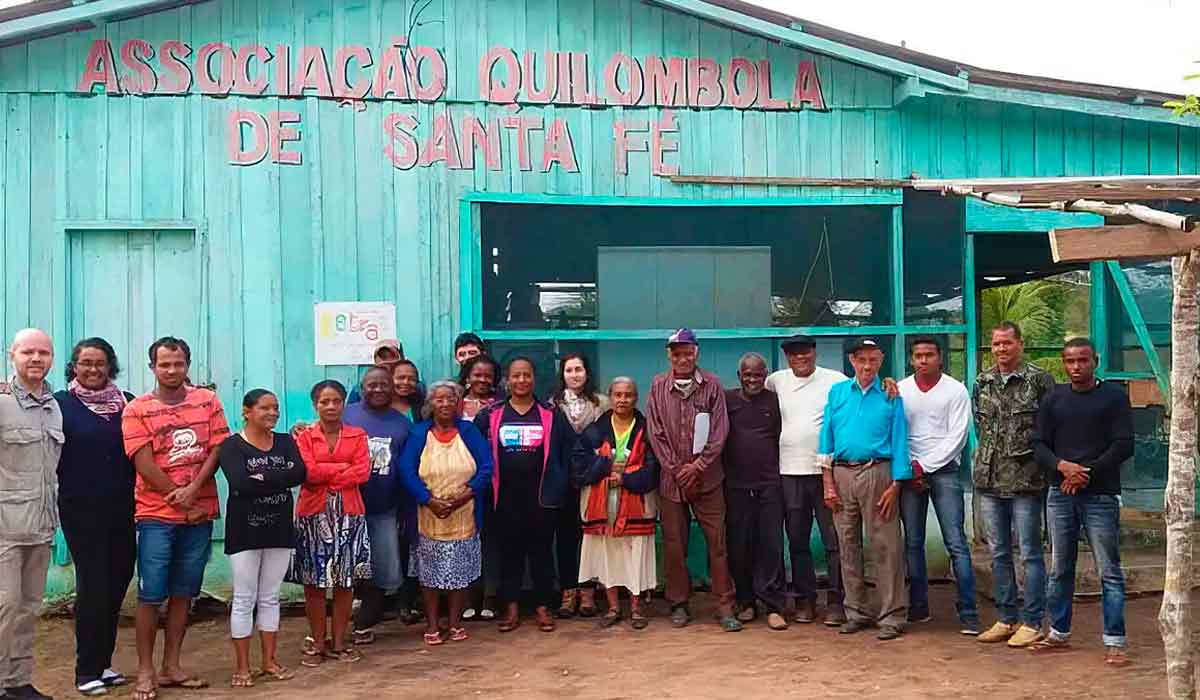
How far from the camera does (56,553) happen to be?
23.4ft

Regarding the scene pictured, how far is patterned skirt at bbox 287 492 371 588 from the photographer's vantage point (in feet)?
19.5

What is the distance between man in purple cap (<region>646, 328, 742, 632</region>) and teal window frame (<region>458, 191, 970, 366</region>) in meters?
0.96

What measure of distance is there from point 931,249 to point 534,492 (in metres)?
3.32

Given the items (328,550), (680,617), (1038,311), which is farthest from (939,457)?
(1038,311)

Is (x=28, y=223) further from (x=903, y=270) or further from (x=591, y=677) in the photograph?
(x=903, y=270)

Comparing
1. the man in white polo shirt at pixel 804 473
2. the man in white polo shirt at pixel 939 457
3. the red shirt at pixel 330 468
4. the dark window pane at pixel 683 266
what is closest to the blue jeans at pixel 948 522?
the man in white polo shirt at pixel 939 457

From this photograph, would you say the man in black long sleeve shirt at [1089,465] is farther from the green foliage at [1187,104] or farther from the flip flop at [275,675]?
the flip flop at [275,675]

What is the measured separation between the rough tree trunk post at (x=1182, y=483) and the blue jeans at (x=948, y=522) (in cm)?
178

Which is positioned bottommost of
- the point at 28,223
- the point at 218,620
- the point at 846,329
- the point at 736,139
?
the point at 218,620

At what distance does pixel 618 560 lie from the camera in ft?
22.2

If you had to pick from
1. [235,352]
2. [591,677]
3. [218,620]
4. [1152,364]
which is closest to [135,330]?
[235,352]

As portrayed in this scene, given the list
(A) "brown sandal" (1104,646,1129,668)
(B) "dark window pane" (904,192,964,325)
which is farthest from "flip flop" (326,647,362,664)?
(B) "dark window pane" (904,192,964,325)

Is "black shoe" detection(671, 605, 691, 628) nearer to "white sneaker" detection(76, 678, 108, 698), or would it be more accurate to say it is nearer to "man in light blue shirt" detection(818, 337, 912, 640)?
"man in light blue shirt" detection(818, 337, 912, 640)

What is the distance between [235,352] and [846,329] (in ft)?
13.3
